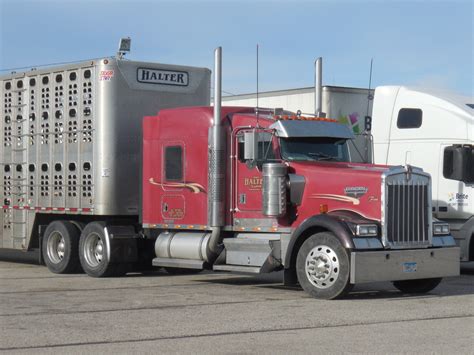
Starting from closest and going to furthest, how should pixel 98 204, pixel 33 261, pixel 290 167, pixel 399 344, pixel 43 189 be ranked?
pixel 399 344 < pixel 290 167 < pixel 98 204 < pixel 43 189 < pixel 33 261

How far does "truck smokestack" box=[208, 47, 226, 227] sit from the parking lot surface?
126 centimetres

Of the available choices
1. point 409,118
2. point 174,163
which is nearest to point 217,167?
point 174,163

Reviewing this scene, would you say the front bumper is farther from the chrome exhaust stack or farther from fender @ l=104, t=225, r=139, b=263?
fender @ l=104, t=225, r=139, b=263

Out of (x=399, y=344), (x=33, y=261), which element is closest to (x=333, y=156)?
(x=399, y=344)

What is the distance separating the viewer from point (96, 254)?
57.2 ft

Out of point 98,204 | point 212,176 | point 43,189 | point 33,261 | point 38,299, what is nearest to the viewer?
point 38,299

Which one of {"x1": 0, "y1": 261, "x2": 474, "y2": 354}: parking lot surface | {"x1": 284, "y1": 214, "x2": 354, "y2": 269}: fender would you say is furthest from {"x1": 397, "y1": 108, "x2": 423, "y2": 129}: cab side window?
{"x1": 284, "y1": 214, "x2": 354, "y2": 269}: fender

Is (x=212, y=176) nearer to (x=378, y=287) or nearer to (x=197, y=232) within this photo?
(x=197, y=232)

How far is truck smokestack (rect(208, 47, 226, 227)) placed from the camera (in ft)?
50.5

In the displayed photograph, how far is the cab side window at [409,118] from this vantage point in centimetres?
1811

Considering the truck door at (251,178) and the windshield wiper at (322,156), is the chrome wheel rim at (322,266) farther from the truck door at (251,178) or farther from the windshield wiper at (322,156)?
the windshield wiper at (322,156)

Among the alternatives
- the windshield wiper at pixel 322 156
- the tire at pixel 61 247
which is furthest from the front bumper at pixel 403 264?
the tire at pixel 61 247

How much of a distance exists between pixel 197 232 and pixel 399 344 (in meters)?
7.03

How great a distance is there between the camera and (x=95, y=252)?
17.5 metres
